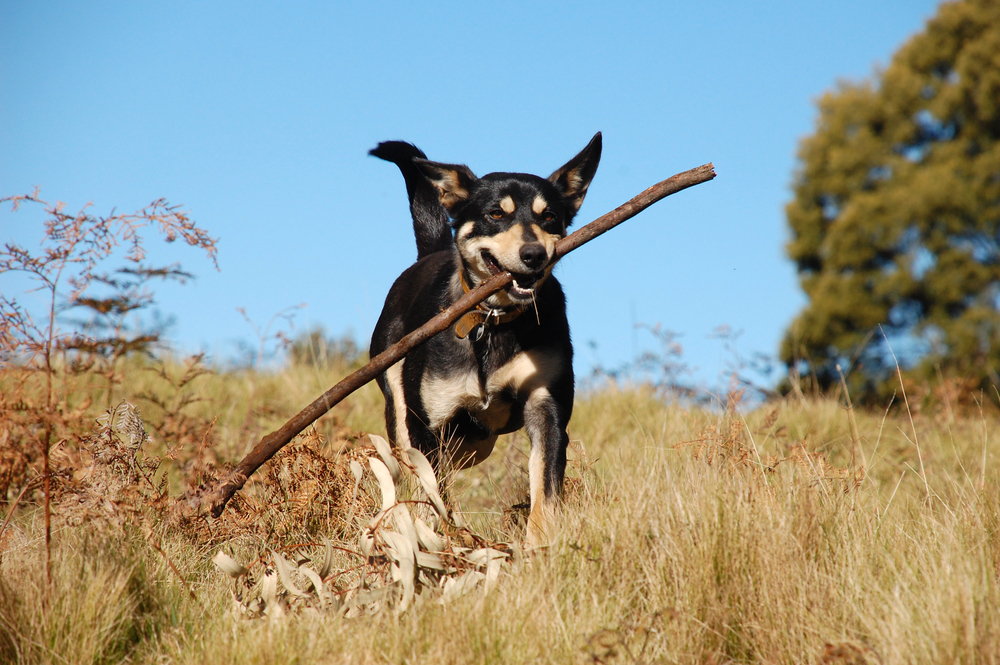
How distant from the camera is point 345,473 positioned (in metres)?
3.88

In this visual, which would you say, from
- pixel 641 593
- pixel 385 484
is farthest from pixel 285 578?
pixel 641 593

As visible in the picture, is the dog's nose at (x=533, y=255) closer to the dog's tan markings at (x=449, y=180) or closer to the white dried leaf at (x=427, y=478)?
the dog's tan markings at (x=449, y=180)

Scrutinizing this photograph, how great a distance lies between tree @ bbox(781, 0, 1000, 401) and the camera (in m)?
16.2

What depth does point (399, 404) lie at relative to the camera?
4.81m

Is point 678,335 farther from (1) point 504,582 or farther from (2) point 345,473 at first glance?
(1) point 504,582

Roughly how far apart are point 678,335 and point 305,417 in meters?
4.21

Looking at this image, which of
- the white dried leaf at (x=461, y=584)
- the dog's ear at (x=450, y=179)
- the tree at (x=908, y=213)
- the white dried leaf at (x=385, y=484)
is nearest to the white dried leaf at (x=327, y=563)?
the white dried leaf at (x=385, y=484)

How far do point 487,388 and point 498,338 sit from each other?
28 cm

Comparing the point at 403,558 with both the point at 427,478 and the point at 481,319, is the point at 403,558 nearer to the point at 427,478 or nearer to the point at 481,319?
the point at 427,478

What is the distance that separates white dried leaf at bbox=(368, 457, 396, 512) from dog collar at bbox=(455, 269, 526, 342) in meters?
1.13

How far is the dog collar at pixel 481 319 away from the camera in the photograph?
4.07 meters

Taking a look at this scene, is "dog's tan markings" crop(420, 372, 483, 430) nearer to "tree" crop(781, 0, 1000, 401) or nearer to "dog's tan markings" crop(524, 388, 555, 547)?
"dog's tan markings" crop(524, 388, 555, 547)

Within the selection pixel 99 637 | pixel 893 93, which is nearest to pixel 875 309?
pixel 893 93

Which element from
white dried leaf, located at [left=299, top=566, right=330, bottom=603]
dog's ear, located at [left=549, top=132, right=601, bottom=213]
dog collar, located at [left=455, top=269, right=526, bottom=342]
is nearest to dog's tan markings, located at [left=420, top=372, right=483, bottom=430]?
dog collar, located at [left=455, top=269, right=526, bottom=342]
